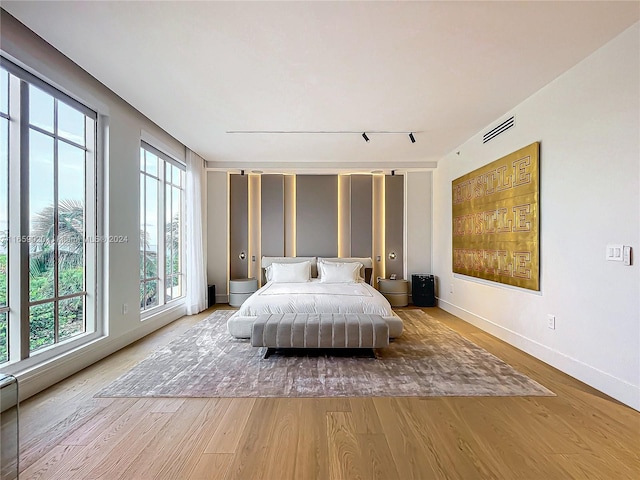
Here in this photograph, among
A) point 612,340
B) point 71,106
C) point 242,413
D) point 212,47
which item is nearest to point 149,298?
point 71,106

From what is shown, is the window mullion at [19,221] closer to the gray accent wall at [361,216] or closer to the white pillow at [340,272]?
the white pillow at [340,272]

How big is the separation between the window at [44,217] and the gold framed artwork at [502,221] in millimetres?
4506

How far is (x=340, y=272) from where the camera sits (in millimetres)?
5586

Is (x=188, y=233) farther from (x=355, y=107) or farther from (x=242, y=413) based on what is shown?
(x=242, y=413)

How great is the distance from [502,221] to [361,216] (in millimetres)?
2806

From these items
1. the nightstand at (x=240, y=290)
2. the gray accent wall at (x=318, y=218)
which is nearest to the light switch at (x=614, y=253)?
the gray accent wall at (x=318, y=218)

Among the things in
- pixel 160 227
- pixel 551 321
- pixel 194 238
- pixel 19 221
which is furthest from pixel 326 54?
pixel 194 238

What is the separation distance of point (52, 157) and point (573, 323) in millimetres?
4833

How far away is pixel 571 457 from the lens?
1841mm

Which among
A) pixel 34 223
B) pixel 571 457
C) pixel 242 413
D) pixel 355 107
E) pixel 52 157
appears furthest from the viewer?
pixel 355 107

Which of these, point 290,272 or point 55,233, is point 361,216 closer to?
point 290,272

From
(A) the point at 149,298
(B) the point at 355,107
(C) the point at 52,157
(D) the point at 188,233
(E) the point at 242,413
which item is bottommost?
(E) the point at 242,413

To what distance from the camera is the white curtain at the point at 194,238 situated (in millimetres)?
5484

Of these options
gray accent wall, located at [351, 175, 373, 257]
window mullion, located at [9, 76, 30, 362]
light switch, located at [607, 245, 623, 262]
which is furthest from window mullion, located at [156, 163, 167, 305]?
light switch, located at [607, 245, 623, 262]
